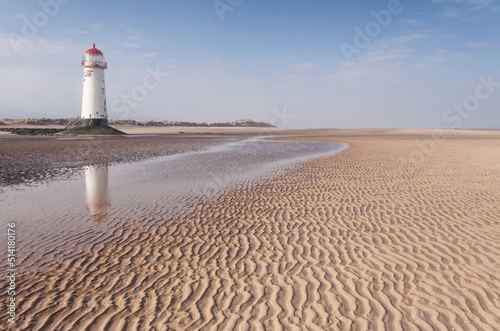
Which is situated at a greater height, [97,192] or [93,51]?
[93,51]

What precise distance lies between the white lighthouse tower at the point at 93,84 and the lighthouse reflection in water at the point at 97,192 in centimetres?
3051

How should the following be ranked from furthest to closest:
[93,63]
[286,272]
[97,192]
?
1. [93,63]
2. [97,192]
3. [286,272]

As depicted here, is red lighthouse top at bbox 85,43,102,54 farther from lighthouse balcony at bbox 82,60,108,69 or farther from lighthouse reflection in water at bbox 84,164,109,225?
lighthouse reflection in water at bbox 84,164,109,225

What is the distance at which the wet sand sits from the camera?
4.34m

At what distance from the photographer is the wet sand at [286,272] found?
14.2 ft

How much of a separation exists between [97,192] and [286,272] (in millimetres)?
9093

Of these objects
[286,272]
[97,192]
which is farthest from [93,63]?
[286,272]

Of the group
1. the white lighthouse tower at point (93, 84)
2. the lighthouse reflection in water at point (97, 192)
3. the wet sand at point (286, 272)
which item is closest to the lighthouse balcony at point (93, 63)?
the white lighthouse tower at point (93, 84)

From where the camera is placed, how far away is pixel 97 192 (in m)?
12.1

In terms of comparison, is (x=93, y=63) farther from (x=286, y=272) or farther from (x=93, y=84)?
(x=286, y=272)

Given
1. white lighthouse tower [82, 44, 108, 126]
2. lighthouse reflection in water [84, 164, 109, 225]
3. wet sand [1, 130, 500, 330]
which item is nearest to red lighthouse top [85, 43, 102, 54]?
white lighthouse tower [82, 44, 108, 126]

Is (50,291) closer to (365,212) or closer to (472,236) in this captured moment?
(365,212)

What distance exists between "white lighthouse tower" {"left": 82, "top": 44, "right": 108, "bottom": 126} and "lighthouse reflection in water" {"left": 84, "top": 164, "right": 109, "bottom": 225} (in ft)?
100

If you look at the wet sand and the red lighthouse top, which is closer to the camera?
the wet sand
